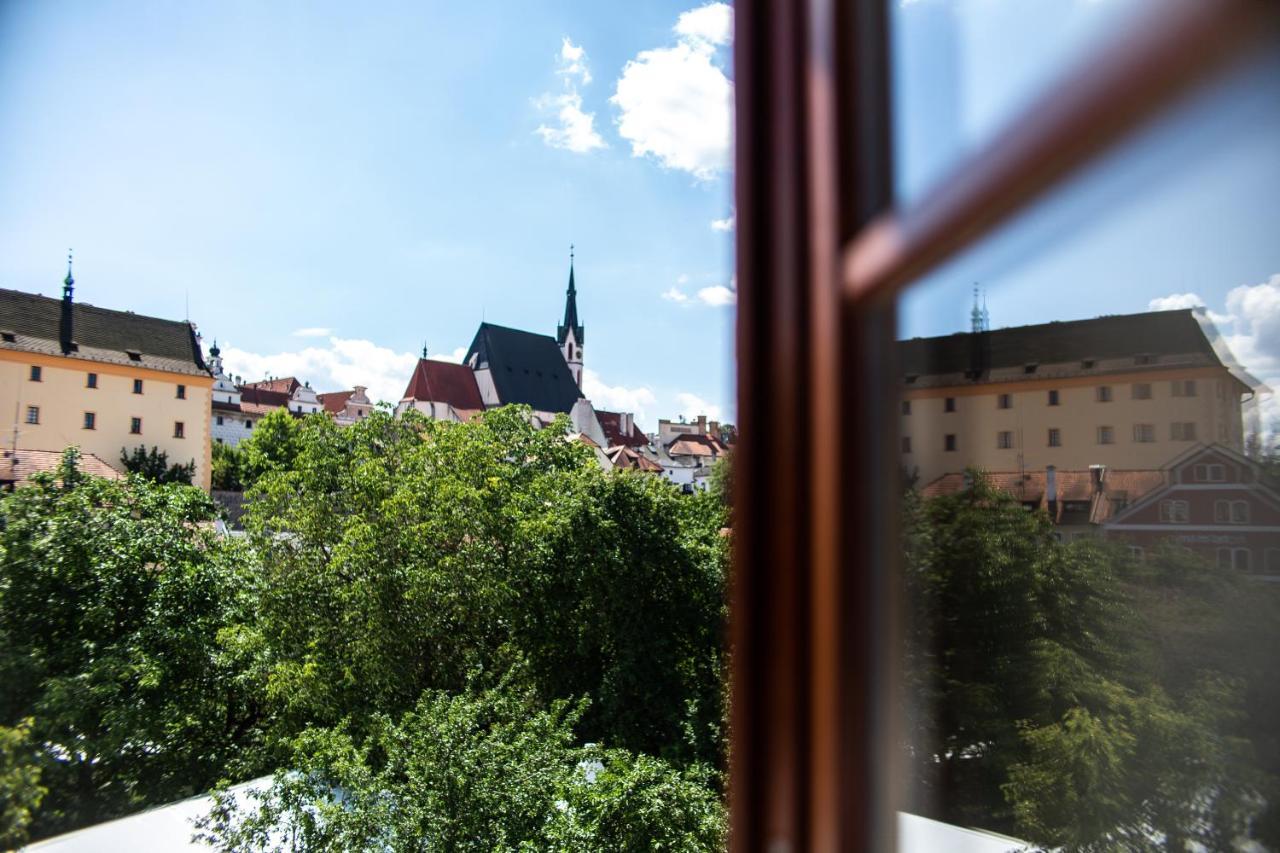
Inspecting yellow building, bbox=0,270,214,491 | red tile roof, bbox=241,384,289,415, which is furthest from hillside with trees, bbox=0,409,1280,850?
red tile roof, bbox=241,384,289,415

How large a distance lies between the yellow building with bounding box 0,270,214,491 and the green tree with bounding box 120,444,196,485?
143 mm

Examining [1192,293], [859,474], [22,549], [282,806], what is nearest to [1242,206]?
[1192,293]

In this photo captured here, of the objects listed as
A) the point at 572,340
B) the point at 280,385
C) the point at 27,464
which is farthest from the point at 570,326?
the point at 27,464

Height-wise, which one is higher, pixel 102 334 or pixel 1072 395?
pixel 102 334

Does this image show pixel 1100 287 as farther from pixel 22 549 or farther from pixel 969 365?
pixel 22 549

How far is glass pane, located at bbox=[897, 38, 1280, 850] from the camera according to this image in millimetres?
214

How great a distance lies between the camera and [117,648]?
5.88m

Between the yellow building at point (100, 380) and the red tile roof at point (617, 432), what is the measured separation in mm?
16409

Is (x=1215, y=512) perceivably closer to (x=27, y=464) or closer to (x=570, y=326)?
(x=27, y=464)

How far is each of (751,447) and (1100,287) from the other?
167 mm

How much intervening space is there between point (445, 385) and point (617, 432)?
693cm

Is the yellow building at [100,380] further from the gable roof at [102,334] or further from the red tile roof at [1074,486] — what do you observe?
the red tile roof at [1074,486]

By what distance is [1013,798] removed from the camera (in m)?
0.37

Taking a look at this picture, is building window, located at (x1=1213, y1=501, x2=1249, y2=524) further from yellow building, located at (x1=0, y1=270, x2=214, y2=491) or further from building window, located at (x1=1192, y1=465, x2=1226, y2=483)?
yellow building, located at (x1=0, y1=270, x2=214, y2=491)
